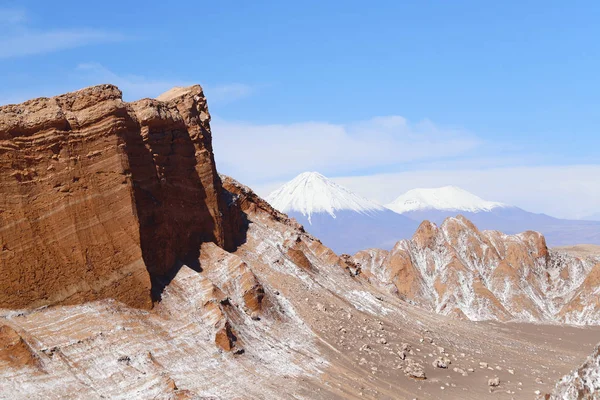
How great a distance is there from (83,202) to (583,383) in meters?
22.7

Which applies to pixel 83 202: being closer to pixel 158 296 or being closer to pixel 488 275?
pixel 158 296

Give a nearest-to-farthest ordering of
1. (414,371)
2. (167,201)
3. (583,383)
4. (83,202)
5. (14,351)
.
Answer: (583,383), (14,351), (83,202), (414,371), (167,201)

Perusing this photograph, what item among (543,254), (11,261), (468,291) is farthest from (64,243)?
(543,254)

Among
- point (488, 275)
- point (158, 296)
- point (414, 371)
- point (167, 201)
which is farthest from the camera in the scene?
point (488, 275)

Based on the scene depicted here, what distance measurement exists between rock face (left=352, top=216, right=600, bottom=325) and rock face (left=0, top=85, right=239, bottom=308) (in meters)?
48.0

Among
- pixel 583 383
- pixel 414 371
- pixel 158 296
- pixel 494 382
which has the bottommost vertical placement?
pixel 494 382

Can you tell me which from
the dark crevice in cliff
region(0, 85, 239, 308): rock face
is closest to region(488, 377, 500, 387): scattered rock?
the dark crevice in cliff

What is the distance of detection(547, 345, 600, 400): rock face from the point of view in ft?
41.6

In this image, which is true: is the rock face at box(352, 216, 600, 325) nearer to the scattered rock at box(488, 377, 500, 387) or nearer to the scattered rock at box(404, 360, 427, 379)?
the scattered rock at box(488, 377, 500, 387)

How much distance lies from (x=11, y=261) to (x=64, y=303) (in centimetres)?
281

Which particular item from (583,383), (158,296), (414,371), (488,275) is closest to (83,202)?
(158,296)

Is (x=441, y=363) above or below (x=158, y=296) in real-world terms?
below

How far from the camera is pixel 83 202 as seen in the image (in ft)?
94.5

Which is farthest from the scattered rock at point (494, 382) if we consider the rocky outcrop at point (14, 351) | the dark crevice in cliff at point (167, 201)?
the rocky outcrop at point (14, 351)
